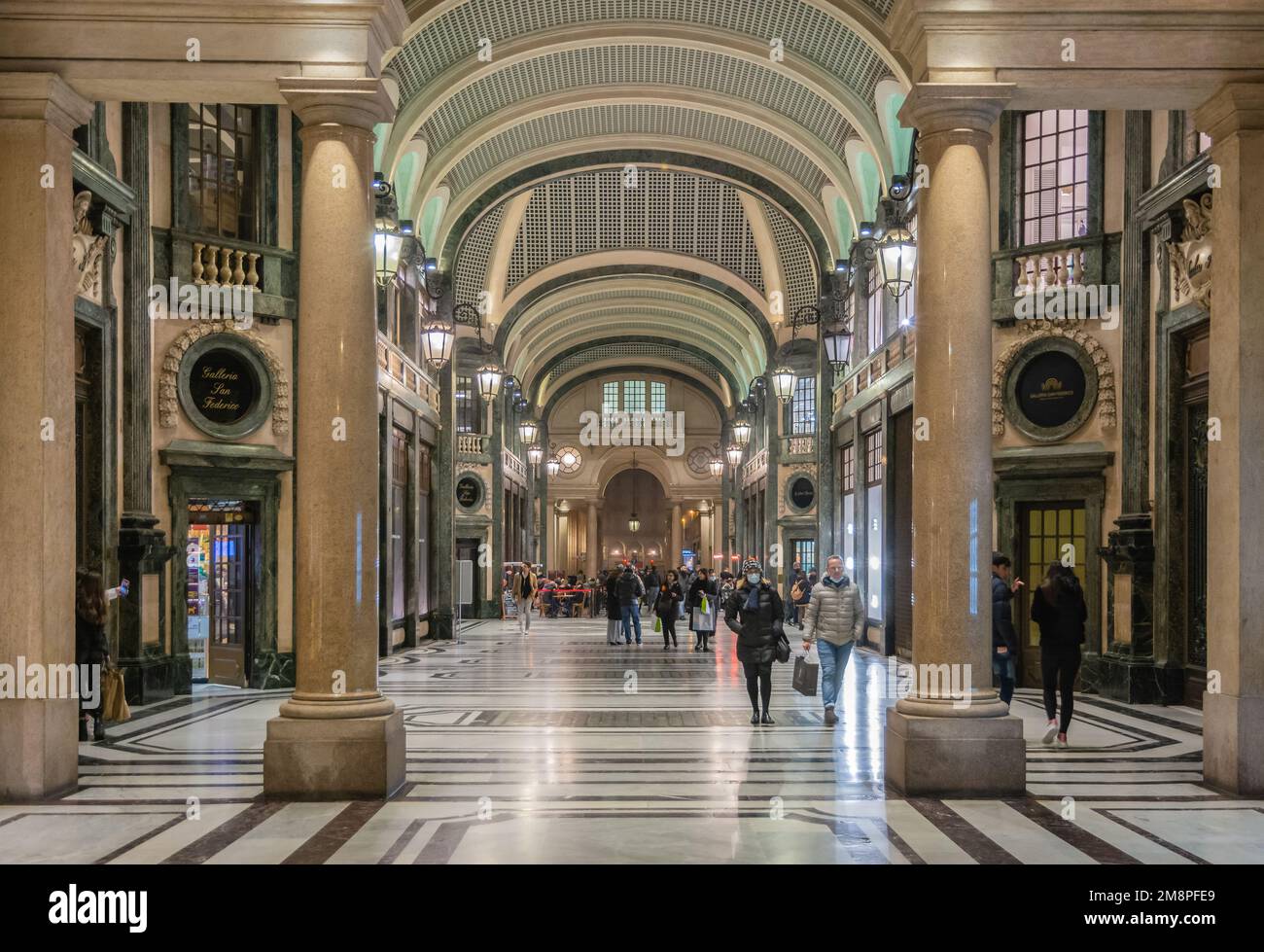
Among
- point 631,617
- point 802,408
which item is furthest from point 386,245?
point 802,408

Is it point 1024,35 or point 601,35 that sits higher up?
point 601,35

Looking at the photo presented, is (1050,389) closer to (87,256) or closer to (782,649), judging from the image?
(782,649)

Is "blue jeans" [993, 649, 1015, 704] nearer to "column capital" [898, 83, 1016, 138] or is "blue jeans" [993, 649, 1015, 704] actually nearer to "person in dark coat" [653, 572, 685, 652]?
"column capital" [898, 83, 1016, 138]

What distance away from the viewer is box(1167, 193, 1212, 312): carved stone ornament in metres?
11.7

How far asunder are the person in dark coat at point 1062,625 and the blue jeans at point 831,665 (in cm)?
214

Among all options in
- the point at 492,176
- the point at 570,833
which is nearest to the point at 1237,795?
the point at 570,833

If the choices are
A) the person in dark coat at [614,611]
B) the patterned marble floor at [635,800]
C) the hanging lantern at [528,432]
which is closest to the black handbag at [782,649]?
the patterned marble floor at [635,800]

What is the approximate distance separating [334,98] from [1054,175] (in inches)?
394

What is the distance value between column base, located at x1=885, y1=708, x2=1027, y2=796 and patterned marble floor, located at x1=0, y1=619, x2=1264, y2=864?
0.52 ft

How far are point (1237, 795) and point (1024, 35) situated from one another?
5284 millimetres

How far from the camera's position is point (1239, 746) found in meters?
8.12

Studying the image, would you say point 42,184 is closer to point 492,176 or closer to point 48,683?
point 48,683

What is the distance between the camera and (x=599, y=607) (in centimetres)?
3966
